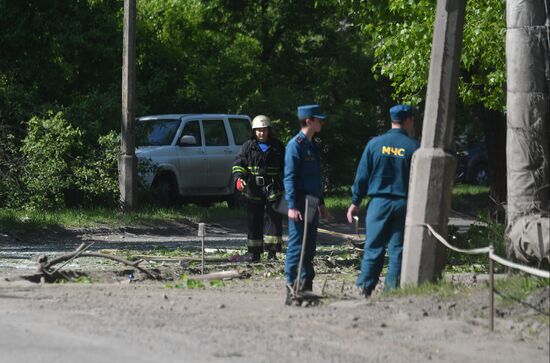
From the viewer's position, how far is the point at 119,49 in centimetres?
2683

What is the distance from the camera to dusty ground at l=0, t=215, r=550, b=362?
29.2 ft

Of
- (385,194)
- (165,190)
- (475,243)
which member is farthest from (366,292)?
(165,190)

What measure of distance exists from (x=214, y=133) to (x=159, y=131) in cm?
119

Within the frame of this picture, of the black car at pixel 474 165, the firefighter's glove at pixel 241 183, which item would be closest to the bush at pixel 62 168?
the firefighter's glove at pixel 241 183

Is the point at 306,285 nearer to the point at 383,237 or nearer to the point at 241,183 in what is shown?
the point at 383,237

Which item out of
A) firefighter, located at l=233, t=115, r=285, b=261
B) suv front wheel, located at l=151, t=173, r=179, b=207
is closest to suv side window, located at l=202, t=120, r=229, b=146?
suv front wheel, located at l=151, t=173, r=179, b=207

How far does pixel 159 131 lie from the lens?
26.3 metres

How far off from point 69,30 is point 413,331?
17.4m

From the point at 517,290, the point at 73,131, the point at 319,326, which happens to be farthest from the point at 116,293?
the point at 73,131

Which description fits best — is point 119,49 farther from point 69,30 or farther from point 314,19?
point 314,19

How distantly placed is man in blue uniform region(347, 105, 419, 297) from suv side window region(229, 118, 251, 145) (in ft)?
50.8

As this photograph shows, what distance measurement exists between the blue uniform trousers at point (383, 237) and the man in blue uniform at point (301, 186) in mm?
495

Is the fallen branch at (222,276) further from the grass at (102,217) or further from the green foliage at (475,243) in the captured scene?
the grass at (102,217)

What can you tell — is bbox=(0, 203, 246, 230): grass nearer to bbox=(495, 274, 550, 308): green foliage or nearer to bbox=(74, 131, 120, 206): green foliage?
bbox=(74, 131, 120, 206): green foliage
